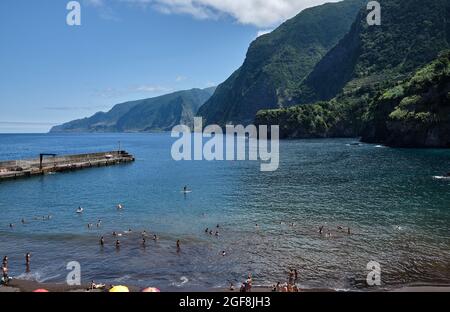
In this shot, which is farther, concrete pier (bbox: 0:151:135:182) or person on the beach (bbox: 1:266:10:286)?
concrete pier (bbox: 0:151:135:182)

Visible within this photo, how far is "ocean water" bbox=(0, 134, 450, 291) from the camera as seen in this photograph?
39.0 m

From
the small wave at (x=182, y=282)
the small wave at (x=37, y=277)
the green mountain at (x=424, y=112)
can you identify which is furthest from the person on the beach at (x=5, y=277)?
the green mountain at (x=424, y=112)

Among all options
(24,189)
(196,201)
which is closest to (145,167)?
(24,189)

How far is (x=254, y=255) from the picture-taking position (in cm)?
4409

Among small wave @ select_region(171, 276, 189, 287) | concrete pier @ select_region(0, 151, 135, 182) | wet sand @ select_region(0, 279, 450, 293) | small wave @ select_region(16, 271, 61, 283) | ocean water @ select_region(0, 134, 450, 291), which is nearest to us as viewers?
wet sand @ select_region(0, 279, 450, 293)

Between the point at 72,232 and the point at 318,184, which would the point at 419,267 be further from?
the point at 318,184

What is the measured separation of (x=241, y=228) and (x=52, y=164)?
88.6 metres

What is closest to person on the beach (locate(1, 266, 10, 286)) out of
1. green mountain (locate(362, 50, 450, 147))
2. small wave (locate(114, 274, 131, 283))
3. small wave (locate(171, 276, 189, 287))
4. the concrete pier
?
small wave (locate(114, 274, 131, 283))

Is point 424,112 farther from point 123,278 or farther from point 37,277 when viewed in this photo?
point 37,277

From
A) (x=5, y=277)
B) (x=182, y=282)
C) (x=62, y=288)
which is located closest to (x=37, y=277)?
(x=5, y=277)

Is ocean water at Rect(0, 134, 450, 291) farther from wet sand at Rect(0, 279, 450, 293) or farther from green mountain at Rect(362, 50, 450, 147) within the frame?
green mountain at Rect(362, 50, 450, 147)

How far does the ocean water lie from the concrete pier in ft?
21.5

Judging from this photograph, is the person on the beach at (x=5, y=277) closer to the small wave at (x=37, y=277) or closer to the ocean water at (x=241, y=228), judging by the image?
the small wave at (x=37, y=277)
